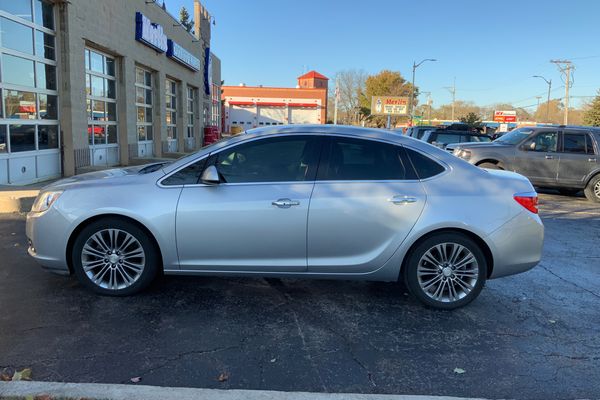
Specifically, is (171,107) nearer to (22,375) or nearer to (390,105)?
(22,375)

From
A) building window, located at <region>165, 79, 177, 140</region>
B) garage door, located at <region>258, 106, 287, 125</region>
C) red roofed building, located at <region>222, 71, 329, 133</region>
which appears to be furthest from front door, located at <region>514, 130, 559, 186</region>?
garage door, located at <region>258, 106, 287, 125</region>

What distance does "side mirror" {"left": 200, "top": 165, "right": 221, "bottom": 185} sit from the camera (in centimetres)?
437

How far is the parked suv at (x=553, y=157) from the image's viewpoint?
1230 cm

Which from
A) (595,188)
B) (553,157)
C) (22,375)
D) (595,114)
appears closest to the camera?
(22,375)

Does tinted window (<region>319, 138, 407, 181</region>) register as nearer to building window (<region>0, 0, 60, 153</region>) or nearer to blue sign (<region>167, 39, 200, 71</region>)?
building window (<region>0, 0, 60, 153</region>)

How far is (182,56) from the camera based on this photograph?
75.5 feet

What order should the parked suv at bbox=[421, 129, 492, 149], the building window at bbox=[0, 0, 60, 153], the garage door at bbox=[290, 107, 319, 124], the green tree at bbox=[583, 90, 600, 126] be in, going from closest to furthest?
the building window at bbox=[0, 0, 60, 153] < the parked suv at bbox=[421, 129, 492, 149] < the green tree at bbox=[583, 90, 600, 126] < the garage door at bbox=[290, 107, 319, 124]

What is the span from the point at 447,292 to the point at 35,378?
347cm

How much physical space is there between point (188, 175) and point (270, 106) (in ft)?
215

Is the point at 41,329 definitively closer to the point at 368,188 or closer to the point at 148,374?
the point at 148,374

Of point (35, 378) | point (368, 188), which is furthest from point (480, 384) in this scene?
point (35, 378)

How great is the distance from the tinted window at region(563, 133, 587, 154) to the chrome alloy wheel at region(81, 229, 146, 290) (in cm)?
1164

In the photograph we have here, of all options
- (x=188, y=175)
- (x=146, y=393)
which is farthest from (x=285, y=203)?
(x=146, y=393)

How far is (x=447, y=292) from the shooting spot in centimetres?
460
